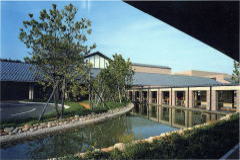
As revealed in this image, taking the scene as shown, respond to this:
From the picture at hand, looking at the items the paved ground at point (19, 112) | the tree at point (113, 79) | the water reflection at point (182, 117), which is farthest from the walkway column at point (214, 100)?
the paved ground at point (19, 112)

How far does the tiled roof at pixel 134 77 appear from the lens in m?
32.2

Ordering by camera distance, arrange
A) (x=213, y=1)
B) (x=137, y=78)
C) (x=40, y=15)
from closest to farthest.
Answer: (x=213, y=1) < (x=40, y=15) < (x=137, y=78)

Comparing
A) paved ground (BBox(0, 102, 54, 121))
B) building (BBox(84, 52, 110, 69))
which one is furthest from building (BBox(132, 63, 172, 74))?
paved ground (BBox(0, 102, 54, 121))

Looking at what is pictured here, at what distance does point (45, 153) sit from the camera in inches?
350

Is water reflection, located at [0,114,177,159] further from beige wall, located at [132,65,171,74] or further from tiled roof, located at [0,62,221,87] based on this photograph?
beige wall, located at [132,65,171,74]

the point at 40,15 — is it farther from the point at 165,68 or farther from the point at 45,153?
the point at 165,68

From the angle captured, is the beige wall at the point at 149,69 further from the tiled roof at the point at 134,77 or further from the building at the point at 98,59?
the building at the point at 98,59

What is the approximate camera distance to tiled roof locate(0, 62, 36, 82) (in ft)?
103

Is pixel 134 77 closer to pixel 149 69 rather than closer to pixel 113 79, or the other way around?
pixel 113 79

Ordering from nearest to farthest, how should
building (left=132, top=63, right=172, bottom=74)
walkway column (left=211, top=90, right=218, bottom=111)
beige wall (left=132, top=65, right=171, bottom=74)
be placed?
walkway column (left=211, top=90, right=218, bottom=111) < beige wall (left=132, top=65, right=171, bottom=74) < building (left=132, top=63, right=172, bottom=74)

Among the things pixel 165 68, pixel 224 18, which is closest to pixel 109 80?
pixel 224 18

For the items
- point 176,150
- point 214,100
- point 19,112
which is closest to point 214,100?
point 214,100

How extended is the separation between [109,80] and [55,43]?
1352 centimetres

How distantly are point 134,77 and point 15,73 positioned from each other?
27437mm
